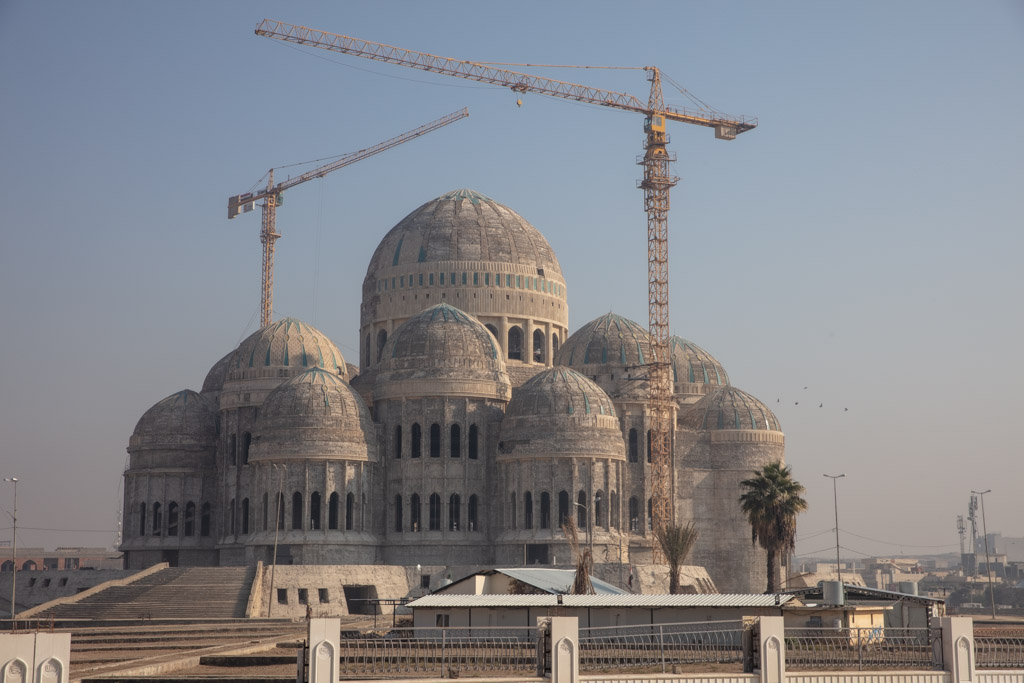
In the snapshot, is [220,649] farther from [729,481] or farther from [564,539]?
[729,481]

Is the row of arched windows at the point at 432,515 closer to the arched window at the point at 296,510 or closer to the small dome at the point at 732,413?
the arched window at the point at 296,510

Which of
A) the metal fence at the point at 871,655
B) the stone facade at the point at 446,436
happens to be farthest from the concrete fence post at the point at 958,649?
the stone facade at the point at 446,436

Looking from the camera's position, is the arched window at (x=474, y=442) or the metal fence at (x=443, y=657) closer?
the metal fence at (x=443, y=657)

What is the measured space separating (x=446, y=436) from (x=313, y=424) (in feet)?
25.6

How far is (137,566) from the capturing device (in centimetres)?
9044

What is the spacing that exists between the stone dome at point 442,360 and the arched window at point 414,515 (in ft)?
19.3

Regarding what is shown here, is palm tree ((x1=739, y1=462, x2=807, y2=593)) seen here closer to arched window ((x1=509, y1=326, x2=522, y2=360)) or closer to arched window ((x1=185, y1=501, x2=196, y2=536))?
arched window ((x1=509, y1=326, x2=522, y2=360))

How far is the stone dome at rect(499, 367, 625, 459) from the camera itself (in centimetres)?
8394

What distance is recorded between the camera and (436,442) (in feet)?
284

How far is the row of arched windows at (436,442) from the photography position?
86.4 meters

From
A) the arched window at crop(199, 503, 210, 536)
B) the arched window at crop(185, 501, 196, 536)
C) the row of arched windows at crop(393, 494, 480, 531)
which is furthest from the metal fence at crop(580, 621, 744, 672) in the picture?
the arched window at crop(185, 501, 196, 536)

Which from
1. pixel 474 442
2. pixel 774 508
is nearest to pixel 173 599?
pixel 474 442

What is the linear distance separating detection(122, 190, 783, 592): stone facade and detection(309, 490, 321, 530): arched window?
11cm

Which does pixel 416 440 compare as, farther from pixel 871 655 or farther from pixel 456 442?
pixel 871 655
